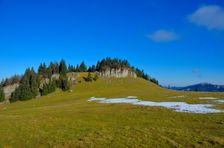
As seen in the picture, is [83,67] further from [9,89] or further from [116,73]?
[9,89]

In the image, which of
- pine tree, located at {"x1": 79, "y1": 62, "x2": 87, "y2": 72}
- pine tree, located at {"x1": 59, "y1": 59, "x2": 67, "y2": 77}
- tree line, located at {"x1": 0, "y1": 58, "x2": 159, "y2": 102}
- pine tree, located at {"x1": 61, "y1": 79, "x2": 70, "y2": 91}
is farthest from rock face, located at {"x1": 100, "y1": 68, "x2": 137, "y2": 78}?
pine tree, located at {"x1": 61, "y1": 79, "x2": 70, "y2": 91}

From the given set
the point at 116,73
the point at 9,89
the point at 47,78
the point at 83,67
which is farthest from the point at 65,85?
the point at 83,67

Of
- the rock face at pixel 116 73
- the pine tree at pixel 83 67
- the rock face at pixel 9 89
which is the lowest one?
the rock face at pixel 9 89

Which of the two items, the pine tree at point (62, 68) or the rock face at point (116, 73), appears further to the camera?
the rock face at point (116, 73)

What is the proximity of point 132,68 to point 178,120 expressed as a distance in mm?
142744

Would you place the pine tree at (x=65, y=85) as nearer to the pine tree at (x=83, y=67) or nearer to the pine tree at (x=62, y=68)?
the pine tree at (x=62, y=68)

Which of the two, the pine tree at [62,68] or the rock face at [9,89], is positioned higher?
the pine tree at [62,68]

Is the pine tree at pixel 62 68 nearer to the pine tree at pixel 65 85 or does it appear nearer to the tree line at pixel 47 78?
the tree line at pixel 47 78

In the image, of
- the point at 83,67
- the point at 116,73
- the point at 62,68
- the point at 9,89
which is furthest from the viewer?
the point at 83,67

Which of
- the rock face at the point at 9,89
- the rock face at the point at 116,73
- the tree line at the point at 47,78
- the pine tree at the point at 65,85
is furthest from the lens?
the rock face at the point at 116,73

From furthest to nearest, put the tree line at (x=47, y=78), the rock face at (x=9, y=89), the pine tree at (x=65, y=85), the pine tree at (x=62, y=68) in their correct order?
1. the pine tree at (x=62, y=68)
2. the rock face at (x=9, y=89)
3. the pine tree at (x=65, y=85)
4. the tree line at (x=47, y=78)

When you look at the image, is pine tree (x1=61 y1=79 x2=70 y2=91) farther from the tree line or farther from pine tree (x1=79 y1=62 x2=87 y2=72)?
pine tree (x1=79 y1=62 x2=87 y2=72)

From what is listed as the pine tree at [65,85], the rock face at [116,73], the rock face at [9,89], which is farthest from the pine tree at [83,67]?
the rock face at [9,89]

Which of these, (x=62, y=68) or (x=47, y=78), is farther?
(x=62, y=68)
